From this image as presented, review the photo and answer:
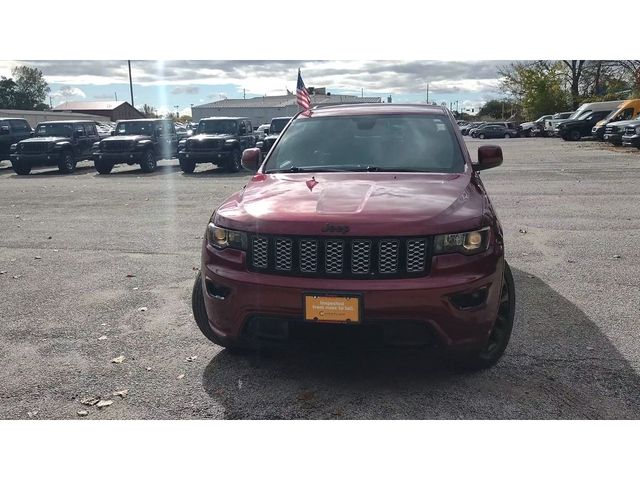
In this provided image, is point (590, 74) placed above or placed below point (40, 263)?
above

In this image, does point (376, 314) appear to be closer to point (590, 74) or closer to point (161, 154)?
point (161, 154)

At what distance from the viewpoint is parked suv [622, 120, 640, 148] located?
22.5m

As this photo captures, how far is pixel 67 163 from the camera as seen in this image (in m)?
19.8

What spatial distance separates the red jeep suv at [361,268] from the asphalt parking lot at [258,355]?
252mm

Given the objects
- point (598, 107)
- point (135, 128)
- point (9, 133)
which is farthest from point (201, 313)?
point (598, 107)

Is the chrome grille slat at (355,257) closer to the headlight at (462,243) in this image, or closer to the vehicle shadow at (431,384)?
the headlight at (462,243)

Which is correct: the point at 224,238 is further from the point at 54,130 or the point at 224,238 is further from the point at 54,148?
the point at 54,130

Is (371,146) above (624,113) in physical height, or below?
above

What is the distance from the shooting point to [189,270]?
6250 millimetres

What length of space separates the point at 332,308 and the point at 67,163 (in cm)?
1912

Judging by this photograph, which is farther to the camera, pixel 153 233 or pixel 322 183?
pixel 153 233
